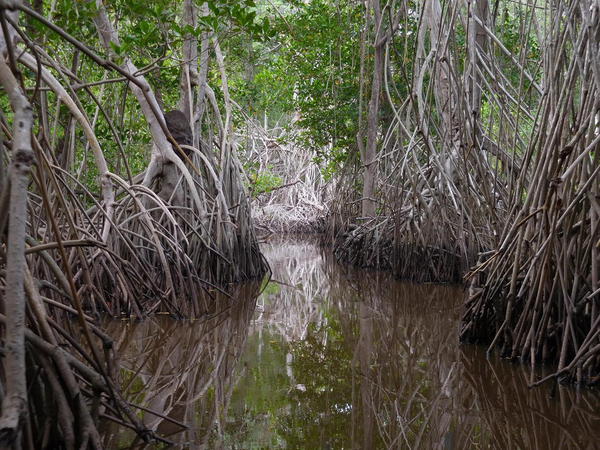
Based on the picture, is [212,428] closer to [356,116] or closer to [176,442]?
[176,442]

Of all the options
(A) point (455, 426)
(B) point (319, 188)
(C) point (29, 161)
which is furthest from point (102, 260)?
(B) point (319, 188)

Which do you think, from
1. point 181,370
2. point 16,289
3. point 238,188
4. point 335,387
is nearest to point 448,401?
point 335,387

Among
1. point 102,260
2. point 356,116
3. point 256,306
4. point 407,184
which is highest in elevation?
point 356,116

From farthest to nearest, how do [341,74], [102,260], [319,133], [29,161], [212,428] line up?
[319,133] → [341,74] → [102,260] → [212,428] → [29,161]

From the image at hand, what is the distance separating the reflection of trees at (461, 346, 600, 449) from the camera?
233 cm

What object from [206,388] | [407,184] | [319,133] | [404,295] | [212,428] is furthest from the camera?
[319,133]

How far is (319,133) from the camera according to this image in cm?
1033

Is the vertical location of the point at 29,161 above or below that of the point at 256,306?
above

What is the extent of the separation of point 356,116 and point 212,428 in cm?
763

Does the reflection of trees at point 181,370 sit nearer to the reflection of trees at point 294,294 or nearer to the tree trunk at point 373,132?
the reflection of trees at point 294,294

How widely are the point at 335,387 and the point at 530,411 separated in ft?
2.54

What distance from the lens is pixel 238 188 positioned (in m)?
7.14

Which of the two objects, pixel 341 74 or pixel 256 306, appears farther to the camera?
pixel 341 74

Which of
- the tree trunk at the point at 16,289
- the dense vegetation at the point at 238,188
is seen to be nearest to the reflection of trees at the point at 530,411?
the dense vegetation at the point at 238,188
